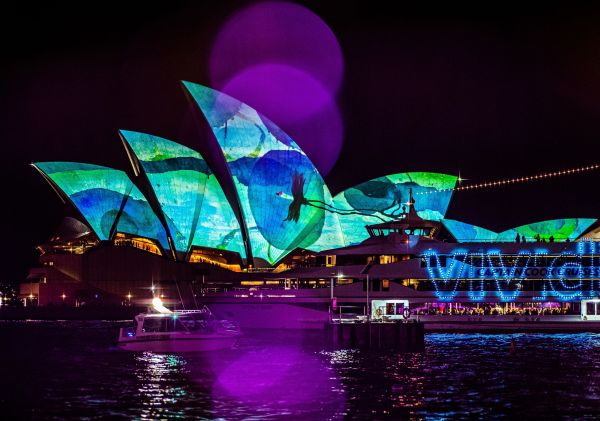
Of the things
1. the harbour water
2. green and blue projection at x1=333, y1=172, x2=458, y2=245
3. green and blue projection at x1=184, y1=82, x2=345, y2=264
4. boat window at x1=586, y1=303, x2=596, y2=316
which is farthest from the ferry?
green and blue projection at x1=333, y1=172, x2=458, y2=245

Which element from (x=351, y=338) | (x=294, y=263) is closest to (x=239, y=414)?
(x=351, y=338)

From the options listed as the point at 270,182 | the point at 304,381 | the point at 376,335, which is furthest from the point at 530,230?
the point at 304,381

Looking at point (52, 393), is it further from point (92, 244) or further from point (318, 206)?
point (92, 244)

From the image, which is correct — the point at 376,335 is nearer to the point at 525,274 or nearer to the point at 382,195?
the point at 525,274

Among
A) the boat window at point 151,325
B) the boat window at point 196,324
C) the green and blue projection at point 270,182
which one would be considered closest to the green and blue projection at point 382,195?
the green and blue projection at point 270,182

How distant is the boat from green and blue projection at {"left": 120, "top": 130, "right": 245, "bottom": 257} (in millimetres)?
31244

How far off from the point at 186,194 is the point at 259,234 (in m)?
6.75

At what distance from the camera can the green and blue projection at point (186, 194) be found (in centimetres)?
7525

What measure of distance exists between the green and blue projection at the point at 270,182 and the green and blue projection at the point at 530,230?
11127mm

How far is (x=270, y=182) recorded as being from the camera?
73.6 m

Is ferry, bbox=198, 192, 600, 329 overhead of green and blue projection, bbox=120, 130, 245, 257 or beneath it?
beneath

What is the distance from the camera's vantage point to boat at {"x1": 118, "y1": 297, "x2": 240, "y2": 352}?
4353cm

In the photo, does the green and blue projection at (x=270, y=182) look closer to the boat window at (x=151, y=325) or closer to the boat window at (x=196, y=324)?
the boat window at (x=151, y=325)

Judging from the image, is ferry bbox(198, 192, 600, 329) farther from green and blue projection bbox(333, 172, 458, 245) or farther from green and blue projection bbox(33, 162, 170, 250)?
green and blue projection bbox(33, 162, 170, 250)
